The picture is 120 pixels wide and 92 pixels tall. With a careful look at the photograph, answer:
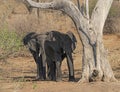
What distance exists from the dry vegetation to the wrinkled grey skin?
1.07 ft

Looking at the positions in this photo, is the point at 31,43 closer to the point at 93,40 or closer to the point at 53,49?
the point at 53,49

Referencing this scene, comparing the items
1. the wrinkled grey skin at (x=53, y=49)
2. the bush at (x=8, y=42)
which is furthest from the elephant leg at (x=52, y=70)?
the bush at (x=8, y=42)

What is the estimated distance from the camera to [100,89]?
39.8ft

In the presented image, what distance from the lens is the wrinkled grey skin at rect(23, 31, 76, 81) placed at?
14.4m

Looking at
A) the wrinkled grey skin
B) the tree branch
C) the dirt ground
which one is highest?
the tree branch

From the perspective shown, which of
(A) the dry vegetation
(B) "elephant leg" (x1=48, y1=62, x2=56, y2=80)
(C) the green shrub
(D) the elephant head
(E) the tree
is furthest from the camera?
(D) the elephant head

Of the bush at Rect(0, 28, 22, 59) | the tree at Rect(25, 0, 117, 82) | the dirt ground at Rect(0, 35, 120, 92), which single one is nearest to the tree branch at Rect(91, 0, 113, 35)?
the tree at Rect(25, 0, 117, 82)

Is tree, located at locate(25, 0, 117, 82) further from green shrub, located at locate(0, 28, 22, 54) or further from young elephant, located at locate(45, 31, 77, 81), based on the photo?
green shrub, located at locate(0, 28, 22, 54)

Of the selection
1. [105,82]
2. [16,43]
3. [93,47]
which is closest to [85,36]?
[93,47]

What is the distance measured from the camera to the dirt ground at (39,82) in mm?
12211

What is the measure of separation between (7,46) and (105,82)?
3.53 m

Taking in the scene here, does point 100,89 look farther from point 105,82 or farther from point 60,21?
point 60,21

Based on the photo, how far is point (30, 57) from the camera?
21594 millimetres

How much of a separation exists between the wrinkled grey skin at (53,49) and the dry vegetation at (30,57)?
33cm
